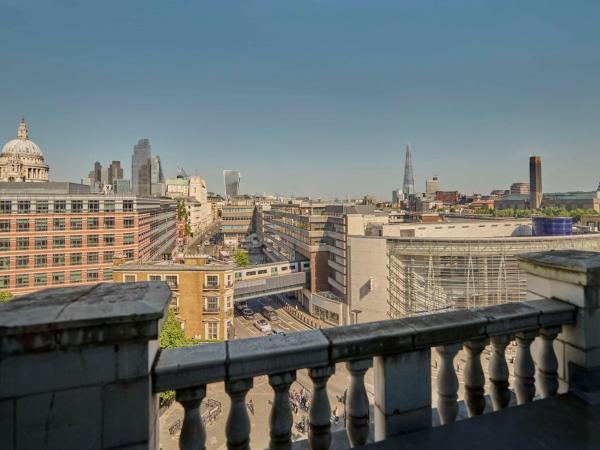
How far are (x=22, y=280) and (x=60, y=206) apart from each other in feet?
35.6

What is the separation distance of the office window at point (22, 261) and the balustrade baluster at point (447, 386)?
58373 mm

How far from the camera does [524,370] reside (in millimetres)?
4125

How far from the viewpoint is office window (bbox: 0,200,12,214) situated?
156 ft

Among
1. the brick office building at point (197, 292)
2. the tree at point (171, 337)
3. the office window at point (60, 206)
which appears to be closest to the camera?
the tree at point (171, 337)

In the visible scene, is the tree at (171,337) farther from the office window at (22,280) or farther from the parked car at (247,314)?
the office window at (22,280)

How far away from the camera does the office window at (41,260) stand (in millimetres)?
48562

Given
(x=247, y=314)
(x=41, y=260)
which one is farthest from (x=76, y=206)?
(x=247, y=314)

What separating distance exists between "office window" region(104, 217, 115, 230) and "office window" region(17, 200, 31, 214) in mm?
9314

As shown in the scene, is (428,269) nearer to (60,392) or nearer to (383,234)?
(383,234)

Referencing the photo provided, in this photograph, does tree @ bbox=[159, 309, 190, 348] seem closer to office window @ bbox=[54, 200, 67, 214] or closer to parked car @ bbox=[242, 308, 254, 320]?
parked car @ bbox=[242, 308, 254, 320]

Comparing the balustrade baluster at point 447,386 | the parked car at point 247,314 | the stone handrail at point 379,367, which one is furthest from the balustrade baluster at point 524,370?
the parked car at point 247,314

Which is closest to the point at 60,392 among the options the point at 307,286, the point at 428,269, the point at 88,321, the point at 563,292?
the point at 88,321

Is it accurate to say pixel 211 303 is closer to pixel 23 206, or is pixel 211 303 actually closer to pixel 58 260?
pixel 58 260

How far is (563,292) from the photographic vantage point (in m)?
4.37
